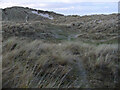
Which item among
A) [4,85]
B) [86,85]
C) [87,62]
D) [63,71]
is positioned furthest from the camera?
[87,62]

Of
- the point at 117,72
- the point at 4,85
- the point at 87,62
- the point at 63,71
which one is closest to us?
the point at 4,85

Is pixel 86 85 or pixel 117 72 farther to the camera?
pixel 117 72

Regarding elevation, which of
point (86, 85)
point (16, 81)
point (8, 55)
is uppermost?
point (8, 55)

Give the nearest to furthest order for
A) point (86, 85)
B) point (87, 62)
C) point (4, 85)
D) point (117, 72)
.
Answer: point (4, 85), point (86, 85), point (117, 72), point (87, 62)

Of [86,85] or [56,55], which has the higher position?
[56,55]

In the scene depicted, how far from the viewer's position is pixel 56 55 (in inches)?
198

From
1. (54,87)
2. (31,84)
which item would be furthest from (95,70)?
(31,84)

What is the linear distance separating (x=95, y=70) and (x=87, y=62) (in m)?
0.40

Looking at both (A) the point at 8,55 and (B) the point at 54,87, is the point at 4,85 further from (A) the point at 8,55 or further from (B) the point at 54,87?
(A) the point at 8,55

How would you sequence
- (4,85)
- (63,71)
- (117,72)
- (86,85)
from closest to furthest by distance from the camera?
(4,85) → (86,85) → (63,71) → (117,72)

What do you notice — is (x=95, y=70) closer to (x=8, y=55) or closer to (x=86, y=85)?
(x=86, y=85)

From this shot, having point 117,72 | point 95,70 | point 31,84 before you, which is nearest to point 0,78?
point 31,84

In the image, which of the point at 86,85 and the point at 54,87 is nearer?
the point at 54,87

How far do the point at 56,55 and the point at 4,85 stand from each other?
7.14 ft
